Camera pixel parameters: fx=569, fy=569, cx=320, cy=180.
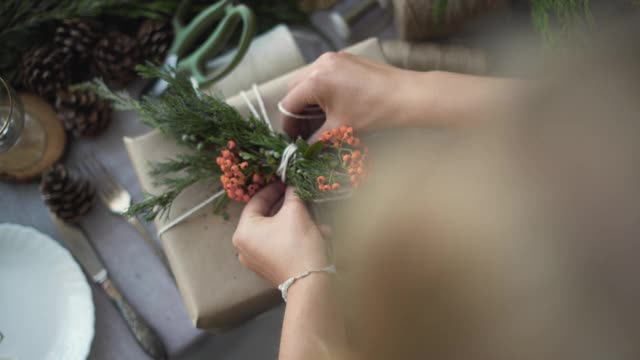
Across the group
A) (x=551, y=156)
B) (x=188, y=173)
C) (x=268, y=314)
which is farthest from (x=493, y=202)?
(x=268, y=314)

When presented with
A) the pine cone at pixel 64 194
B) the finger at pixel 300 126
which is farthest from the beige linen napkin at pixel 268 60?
the pine cone at pixel 64 194

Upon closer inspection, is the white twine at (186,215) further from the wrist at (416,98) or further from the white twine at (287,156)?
the wrist at (416,98)

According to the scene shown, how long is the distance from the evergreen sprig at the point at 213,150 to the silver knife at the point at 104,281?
0.14 m

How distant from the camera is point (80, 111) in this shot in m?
0.78

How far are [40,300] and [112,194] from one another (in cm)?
16

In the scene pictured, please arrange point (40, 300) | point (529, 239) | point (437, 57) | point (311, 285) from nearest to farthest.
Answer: point (529, 239) → point (311, 285) → point (40, 300) → point (437, 57)

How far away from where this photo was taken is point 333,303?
50 cm

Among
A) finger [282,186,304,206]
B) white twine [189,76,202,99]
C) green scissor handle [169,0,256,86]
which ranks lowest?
finger [282,186,304,206]

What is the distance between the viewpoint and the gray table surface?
0.73 meters

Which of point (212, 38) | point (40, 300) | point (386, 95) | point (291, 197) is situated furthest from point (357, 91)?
point (40, 300)

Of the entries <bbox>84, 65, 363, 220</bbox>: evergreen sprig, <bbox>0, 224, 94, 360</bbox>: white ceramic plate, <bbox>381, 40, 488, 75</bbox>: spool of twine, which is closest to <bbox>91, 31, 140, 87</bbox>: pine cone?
<bbox>84, 65, 363, 220</bbox>: evergreen sprig

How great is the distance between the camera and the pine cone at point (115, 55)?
78 centimetres

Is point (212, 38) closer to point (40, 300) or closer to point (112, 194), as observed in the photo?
point (112, 194)

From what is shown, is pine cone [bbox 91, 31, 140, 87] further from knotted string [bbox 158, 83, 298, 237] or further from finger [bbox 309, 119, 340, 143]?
finger [bbox 309, 119, 340, 143]
